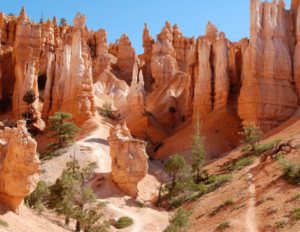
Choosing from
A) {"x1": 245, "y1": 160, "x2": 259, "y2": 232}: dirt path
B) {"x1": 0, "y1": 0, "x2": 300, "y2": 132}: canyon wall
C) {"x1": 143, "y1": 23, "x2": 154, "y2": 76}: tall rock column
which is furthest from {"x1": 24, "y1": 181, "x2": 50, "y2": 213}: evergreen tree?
{"x1": 143, "y1": 23, "x2": 154, "y2": 76}: tall rock column

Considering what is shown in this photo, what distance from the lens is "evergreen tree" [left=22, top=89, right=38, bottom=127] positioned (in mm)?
43531

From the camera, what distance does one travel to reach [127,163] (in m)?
27.2

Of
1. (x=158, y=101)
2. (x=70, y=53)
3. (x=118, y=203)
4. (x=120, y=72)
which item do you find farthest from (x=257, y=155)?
(x=120, y=72)

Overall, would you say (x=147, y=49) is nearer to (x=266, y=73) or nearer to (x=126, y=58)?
(x=126, y=58)

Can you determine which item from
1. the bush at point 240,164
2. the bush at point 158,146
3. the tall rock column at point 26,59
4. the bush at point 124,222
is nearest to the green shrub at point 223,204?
the bush at point 124,222

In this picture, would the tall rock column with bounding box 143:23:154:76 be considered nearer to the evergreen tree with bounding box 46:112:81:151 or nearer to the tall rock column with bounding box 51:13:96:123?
the tall rock column with bounding box 51:13:96:123

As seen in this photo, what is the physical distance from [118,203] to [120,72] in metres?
52.2

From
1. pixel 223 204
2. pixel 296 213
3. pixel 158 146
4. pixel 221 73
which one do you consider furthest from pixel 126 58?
pixel 296 213

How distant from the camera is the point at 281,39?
37.9 metres

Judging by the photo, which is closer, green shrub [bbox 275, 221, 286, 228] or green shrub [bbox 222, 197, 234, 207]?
green shrub [bbox 275, 221, 286, 228]

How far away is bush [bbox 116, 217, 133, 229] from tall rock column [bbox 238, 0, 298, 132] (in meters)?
16.9

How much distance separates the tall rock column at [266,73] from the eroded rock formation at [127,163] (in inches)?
493

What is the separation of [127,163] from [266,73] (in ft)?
56.5

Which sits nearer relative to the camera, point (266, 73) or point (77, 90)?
point (266, 73)
